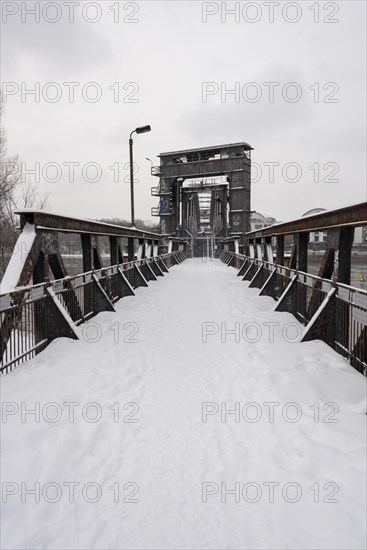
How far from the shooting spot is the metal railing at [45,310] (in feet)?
15.1

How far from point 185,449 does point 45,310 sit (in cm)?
373

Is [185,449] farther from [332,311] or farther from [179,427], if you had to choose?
[332,311]

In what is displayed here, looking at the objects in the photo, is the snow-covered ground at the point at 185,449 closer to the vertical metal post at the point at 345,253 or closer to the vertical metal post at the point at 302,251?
the vertical metal post at the point at 345,253

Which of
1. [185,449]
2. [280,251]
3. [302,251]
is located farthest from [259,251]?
[185,449]

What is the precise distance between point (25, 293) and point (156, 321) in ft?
10.7

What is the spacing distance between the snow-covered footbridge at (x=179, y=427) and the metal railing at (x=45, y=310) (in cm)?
3

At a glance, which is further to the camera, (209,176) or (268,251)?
(209,176)

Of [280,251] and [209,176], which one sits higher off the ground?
[209,176]

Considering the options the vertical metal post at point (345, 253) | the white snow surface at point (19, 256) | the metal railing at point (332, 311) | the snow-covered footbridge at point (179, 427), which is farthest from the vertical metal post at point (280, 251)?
the white snow surface at point (19, 256)

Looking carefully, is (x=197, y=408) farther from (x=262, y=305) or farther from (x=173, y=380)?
(x=262, y=305)

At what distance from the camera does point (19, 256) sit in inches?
202

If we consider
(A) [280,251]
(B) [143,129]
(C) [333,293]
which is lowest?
(C) [333,293]

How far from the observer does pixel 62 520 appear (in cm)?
234

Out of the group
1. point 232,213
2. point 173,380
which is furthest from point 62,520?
point 232,213
